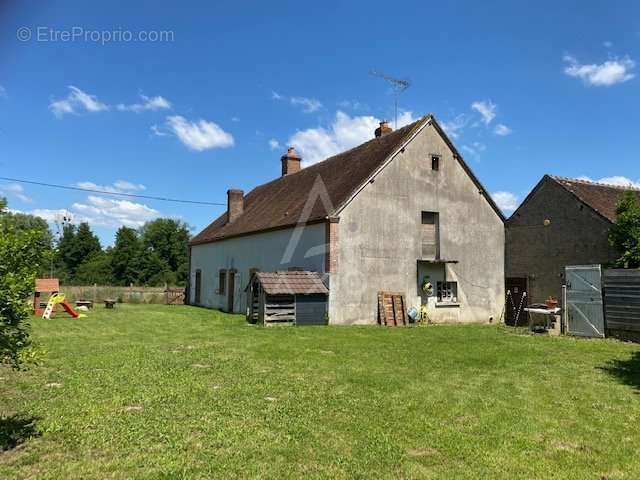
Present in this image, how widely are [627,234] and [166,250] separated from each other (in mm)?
64912

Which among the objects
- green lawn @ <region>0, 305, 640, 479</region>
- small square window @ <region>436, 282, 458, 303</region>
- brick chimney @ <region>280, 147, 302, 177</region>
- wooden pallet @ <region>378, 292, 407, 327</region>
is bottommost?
green lawn @ <region>0, 305, 640, 479</region>

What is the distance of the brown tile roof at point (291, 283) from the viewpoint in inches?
686

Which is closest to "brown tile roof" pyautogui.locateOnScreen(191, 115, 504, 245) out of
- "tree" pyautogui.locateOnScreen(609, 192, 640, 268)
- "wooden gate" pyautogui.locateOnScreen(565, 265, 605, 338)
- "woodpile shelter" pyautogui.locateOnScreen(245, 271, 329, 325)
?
"woodpile shelter" pyautogui.locateOnScreen(245, 271, 329, 325)

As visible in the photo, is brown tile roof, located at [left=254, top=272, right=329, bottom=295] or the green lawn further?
brown tile roof, located at [left=254, top=272, right=329, bottom=295]

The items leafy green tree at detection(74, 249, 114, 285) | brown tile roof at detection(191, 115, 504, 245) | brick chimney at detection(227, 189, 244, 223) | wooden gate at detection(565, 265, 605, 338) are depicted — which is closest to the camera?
wooden gate at detection(565, 265, 605, 338)

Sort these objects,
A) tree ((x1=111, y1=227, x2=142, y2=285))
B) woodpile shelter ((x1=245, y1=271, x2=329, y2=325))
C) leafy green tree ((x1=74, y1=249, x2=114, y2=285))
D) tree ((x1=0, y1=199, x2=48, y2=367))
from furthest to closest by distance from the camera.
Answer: tree ((x1=111, y1=227, x2=142, y2=285)) < leafy green tree ((x1=74, y1=249, x2=114, y2=285)) < woodpile shelter ((x1=245, y1=271, x2=329, y2=325)) < tree ((x1=0, y1=199, x2=48, y2=367))

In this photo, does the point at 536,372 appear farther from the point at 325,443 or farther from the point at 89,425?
the point at 89,425

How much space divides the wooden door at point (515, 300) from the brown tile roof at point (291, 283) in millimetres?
9470

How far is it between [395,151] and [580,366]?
11638 millimetres

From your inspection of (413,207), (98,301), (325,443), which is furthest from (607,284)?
(98,301)

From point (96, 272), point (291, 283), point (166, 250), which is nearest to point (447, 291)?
point (291, 283)

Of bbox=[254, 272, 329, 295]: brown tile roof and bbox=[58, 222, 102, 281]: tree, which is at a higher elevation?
bbox=[58, 222, 102, 281]: tree

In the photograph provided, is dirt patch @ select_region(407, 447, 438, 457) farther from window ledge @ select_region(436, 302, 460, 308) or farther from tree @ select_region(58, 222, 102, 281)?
tree @ select_region(58, 222, 102, 281)

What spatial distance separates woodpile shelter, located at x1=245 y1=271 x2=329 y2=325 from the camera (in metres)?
17.4
